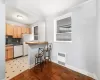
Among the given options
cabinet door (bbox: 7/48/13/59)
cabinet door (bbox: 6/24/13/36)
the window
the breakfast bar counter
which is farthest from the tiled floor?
the window

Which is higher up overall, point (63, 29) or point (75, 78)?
point (63, 29)

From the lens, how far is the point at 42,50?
10.7 ft

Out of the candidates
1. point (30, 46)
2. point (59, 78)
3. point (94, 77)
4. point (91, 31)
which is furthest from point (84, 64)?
point (30, 46)

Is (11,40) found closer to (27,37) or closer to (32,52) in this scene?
(27,37)

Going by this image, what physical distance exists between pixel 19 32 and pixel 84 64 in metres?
3.98

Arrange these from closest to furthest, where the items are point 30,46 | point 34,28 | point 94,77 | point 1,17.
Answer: point 1,17
point 94,77
point 30,46
point 34,28

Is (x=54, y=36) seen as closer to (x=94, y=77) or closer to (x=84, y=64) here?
(x=84, y=64)

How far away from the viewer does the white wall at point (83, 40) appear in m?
2.09

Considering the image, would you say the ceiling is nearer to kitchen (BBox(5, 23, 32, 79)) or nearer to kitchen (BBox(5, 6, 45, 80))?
kitchen (BBox(5, 6, 45, 80))

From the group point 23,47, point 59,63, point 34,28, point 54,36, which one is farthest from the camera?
point 34,28

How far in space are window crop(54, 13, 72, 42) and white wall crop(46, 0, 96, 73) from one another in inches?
12.1

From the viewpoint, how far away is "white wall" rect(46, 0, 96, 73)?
2.09 m

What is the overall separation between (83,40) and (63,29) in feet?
3.76

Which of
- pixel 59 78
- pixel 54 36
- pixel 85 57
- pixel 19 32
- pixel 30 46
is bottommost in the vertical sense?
pixel 59 78
